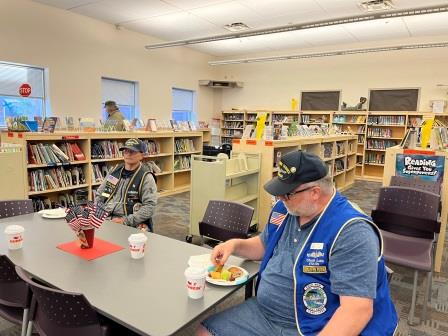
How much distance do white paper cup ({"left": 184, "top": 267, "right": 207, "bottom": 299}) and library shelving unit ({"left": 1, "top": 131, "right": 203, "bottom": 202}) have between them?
355 centimetres

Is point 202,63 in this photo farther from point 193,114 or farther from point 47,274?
point 47,274

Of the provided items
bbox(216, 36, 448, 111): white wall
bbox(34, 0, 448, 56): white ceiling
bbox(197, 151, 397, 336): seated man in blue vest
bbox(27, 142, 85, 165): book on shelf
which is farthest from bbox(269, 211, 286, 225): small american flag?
bbox(216, 36, 448, 111): white wall

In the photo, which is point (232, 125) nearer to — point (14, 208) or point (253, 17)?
point (253, 17)

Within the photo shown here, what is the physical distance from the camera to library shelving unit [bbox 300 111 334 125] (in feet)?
32.4

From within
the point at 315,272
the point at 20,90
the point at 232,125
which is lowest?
the point at 315,272

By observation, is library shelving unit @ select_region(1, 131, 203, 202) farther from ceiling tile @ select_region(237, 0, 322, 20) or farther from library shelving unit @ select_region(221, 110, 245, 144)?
library shelving unit @ select_region(221, 110, 245, 144)

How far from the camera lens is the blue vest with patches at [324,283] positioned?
1.36 meters

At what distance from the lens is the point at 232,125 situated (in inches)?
454

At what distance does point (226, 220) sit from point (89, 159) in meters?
3.50

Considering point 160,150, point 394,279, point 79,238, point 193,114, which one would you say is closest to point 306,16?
point 160,150

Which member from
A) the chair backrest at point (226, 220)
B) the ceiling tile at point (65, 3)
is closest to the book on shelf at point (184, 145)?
the ceiling tile at point (65, 3)

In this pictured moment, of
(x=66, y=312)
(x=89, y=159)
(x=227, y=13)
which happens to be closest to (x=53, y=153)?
(x=89, y=159)

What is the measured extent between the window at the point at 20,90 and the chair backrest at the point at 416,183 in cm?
594

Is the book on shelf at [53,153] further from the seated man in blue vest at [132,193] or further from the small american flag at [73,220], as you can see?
the small american flag at [73,220]
